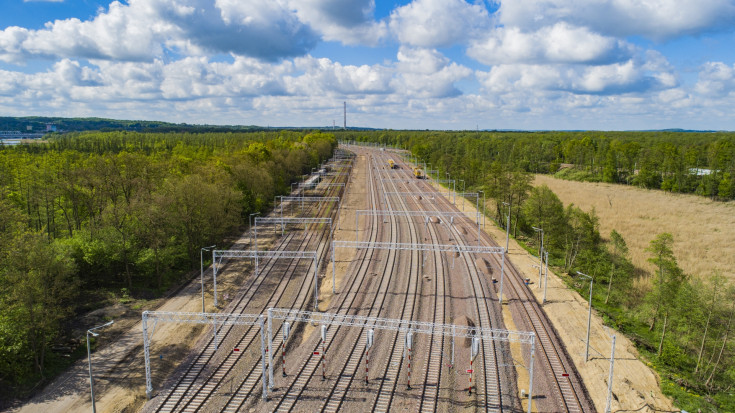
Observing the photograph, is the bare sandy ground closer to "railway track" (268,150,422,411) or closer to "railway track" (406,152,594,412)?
"railway track" (406,152,594,412)

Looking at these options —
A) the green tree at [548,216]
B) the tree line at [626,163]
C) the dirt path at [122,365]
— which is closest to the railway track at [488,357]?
the green tree at [548,216]

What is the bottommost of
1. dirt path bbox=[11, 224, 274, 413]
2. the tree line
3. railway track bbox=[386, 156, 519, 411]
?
dirt path bbox=[11, 224, 274, 413]

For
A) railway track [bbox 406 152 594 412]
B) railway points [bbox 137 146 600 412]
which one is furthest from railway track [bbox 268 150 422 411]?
railway track [bbox 406 152 594 412]

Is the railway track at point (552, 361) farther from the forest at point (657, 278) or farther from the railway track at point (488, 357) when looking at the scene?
the forest at point (657, 278)

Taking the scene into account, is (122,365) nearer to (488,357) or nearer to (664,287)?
(488,357)

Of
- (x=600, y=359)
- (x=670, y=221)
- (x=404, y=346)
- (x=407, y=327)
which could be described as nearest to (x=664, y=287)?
(x=600, y=359)
